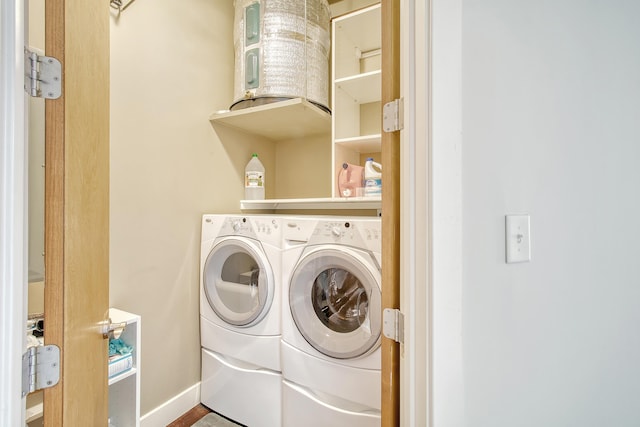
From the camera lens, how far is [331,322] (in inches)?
57.8

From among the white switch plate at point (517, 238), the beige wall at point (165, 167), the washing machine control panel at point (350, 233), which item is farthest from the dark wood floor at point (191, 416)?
the white switch plate at point (517, 238)

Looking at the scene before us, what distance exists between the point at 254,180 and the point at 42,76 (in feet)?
4.97

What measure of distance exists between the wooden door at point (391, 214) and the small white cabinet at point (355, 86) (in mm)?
843

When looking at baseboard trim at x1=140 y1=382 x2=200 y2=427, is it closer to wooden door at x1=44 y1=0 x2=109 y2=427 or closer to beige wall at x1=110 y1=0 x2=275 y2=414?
beige wall at x1=110 y1=0 x2=275 y2=414

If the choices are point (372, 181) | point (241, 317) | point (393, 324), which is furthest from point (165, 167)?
point (393, 324)

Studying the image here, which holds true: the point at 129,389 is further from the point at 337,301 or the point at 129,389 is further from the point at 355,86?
the point at 355,86

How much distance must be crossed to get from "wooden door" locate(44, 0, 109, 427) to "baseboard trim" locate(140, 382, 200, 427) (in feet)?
3.20

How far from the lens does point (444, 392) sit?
640 mm

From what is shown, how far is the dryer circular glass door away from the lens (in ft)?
5.19

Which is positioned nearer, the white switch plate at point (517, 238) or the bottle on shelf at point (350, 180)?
the white switch plate at point (517, 238)

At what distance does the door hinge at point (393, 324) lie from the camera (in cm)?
79

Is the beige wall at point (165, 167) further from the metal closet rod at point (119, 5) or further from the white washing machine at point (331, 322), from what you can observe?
the white washing machine at point (331, 322)

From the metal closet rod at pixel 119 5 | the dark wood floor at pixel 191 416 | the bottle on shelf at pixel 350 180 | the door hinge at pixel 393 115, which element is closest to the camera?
the door hinge at pixel 393 115

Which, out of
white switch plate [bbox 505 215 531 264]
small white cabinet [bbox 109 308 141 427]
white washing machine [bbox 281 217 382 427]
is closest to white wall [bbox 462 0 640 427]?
white switch plate [bbox 505 215 531 264]
